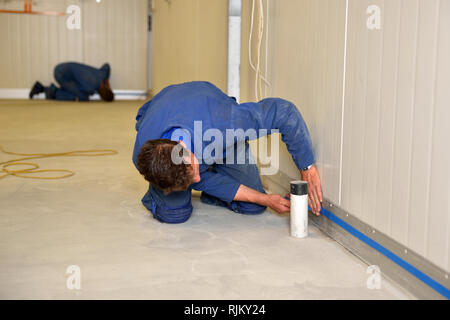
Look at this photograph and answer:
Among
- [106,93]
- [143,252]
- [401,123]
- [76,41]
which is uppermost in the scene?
[76,41]

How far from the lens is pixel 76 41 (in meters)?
9.98

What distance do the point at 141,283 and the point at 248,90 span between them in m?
2.05

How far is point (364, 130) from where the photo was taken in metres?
2.00

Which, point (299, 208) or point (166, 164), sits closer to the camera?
point (166, 164)

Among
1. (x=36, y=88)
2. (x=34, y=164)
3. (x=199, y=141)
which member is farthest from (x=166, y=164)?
(x=36, y=88)

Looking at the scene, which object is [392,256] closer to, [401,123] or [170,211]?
[401,123]

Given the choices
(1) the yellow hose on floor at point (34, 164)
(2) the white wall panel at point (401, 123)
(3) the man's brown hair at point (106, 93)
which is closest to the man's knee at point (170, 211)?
(2) the white wall panel at point (401, 123)

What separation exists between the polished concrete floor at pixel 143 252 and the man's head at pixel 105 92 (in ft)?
20.8

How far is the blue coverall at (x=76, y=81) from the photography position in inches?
365

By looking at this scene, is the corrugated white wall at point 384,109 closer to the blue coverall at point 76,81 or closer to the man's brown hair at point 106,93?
the blue coverall at point 76,81

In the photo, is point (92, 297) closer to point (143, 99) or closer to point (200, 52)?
point (200, 52)

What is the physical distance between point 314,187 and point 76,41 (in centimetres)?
847

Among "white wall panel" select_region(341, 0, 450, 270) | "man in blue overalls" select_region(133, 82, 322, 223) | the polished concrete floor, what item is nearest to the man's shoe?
the polished concrete floor

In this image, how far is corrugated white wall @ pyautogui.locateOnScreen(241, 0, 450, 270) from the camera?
1.55m
